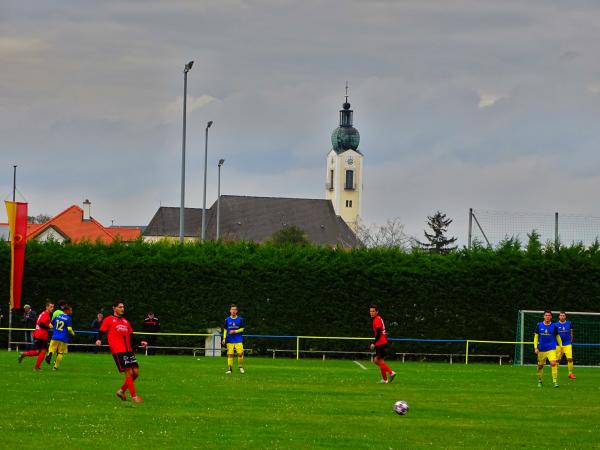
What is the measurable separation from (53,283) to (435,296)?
50.1ft

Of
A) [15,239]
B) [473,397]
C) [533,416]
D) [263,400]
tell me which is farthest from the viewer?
[15,239]

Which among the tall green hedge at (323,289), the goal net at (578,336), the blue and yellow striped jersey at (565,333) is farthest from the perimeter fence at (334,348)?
the blue and yellow striped jersey at (565,333)

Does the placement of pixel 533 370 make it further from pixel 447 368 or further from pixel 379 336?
pixel 379 336

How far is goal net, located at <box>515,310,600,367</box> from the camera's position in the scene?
4497 centimetres

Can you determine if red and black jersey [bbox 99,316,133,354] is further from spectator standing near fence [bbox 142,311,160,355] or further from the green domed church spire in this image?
the green domed church spire

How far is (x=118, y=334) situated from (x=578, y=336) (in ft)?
91.2

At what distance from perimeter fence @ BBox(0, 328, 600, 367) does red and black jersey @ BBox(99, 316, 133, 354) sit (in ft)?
77.8

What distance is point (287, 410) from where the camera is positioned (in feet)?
70.6

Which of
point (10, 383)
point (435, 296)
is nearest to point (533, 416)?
point (10, 383)

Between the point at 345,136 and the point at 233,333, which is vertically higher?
the point at 345,136

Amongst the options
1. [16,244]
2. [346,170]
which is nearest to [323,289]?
[16,244]

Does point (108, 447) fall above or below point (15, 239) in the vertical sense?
below

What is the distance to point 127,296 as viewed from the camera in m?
46.5

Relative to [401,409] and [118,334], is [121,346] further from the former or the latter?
[401,409]
